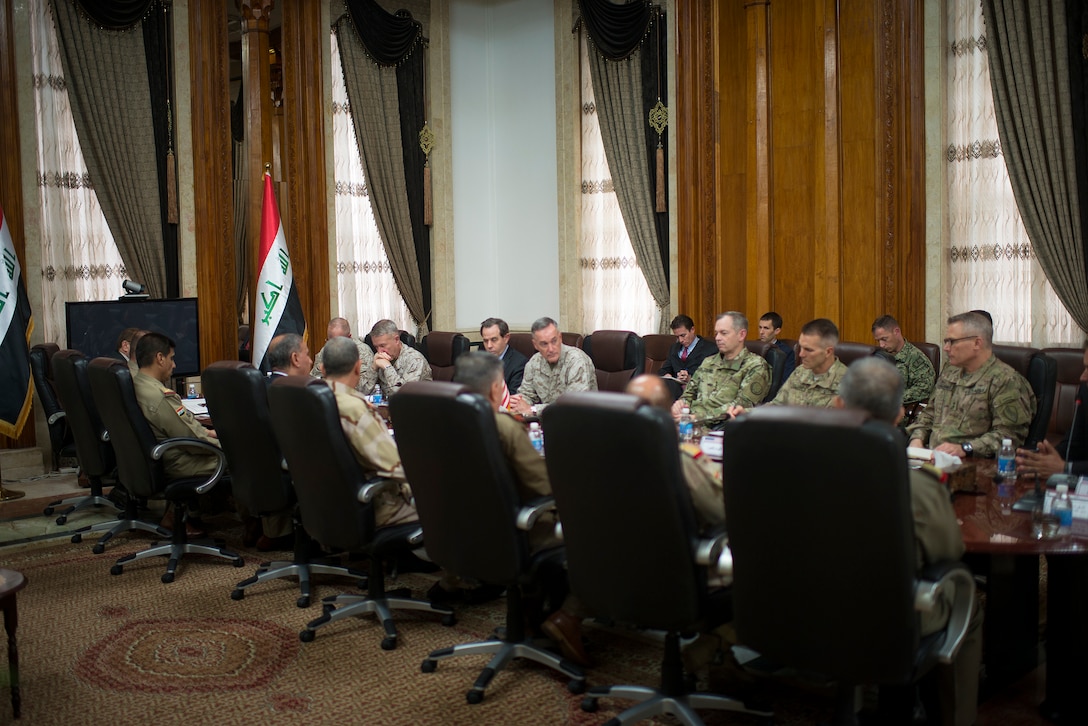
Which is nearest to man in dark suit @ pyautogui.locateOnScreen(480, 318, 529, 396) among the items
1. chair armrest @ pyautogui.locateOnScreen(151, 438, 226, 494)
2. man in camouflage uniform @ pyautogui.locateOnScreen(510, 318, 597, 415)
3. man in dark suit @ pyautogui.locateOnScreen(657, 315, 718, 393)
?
man in camouflage uniform @ pyautogui.locateOnScreen(510, 318, 597, 415)

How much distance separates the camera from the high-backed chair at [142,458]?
15.0 feet

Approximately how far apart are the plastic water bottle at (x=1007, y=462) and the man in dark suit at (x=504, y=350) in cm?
323

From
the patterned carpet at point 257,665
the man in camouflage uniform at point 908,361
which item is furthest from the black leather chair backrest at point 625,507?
the man in camouflage uniform at point 908,361

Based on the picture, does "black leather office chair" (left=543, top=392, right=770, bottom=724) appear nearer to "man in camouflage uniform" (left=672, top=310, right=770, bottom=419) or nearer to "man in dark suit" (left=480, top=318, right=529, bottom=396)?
"man in camouflage uniform" (left=672, top=310, right=770, bottom=419)

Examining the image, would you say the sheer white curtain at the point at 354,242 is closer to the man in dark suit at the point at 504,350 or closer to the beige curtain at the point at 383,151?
the beige curtain at the point at 383,151

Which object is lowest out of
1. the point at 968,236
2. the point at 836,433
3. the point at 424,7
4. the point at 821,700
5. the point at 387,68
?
the point at 821,700

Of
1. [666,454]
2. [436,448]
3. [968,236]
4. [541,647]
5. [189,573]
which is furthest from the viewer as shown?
[968,236]

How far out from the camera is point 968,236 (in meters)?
6.80

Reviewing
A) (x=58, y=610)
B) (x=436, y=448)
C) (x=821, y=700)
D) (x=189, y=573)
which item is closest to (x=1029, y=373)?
(x=821, y=700)

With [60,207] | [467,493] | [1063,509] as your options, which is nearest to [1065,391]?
[1063,509]

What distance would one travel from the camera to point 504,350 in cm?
641

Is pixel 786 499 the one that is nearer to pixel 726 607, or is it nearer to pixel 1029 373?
pixel 726 607

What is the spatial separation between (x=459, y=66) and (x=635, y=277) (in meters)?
2.62

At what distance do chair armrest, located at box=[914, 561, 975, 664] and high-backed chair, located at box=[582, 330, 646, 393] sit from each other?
13.3 feet
